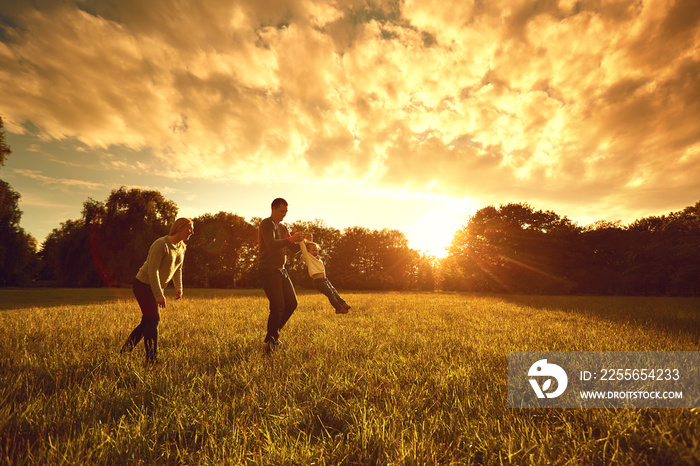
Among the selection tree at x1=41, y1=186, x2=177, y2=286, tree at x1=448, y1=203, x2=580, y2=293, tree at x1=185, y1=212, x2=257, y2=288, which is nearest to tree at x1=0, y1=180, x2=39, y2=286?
tree at x1=41, y1=186, x2=177, y2=286

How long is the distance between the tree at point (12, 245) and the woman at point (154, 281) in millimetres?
39453

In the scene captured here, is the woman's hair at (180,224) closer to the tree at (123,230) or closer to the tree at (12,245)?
the tree at (123,230)

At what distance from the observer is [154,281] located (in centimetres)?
453

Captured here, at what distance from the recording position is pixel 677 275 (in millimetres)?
29156

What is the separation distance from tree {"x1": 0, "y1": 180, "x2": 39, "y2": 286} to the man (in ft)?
133

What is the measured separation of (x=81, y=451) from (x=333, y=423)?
186 cm

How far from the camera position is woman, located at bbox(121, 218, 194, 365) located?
4.55m

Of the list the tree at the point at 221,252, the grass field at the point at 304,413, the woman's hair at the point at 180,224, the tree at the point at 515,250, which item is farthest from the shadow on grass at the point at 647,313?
the tree at the point at 221,252

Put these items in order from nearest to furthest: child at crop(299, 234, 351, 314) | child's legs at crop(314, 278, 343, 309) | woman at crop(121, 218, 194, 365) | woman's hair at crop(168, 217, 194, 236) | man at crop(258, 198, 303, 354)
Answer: woman at crop(121, 218, 194, 365) < woman's hair at crop(168, 217, 194, 236) < man at crop(258, 198, 303, 354) < child at crop(299, 234, 351, 314) < child's legs at crop(314, 278, 343, 309)

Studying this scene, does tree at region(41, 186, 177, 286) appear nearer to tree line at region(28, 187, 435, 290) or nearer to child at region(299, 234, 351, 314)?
tree line at region(28, 187, 435, 290)

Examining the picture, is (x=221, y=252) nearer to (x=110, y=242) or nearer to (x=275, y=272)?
(x=110, y=242)

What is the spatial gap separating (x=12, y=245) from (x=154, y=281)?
142ft

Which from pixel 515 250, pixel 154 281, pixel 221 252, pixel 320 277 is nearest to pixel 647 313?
pixel 320 277

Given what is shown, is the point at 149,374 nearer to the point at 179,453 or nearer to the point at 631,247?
the point at 179,453
